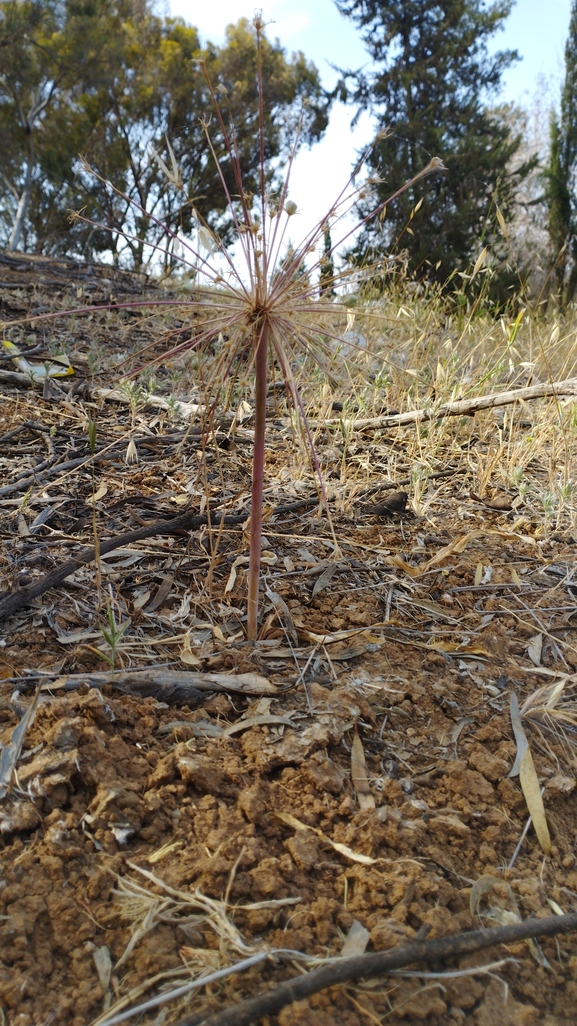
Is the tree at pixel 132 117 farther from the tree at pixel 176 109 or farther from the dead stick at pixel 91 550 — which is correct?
the dead stick at pixel 91 550

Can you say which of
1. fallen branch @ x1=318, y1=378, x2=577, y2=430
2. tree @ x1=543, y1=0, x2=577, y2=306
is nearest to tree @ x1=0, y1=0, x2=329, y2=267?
tree @ x1=543, y1=0, x2=577, y2=306

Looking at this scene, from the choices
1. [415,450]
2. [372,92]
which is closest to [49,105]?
[372,92]

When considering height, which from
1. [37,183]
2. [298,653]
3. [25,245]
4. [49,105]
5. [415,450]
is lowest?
[298,653]

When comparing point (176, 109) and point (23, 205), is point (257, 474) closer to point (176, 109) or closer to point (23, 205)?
point (23, 205)

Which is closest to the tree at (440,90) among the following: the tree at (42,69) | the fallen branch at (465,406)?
the tree at (42,69)

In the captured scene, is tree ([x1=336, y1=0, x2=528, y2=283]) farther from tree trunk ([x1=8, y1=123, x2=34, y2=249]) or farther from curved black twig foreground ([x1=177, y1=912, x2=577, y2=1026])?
curved black twig foreground ([x1=177, y1=912, x2=577, y2=1026])

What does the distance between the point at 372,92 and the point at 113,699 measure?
16346 millimetres

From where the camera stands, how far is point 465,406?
266 centimetres

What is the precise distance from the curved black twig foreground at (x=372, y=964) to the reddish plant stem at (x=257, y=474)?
2.48 feet

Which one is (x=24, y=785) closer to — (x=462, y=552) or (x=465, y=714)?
(x=465, y=714)

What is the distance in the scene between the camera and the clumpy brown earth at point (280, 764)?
96 cm

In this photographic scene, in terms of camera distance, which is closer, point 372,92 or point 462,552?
point 462,552

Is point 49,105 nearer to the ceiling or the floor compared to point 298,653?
nearer to the ceiling

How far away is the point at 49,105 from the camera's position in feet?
52.4
